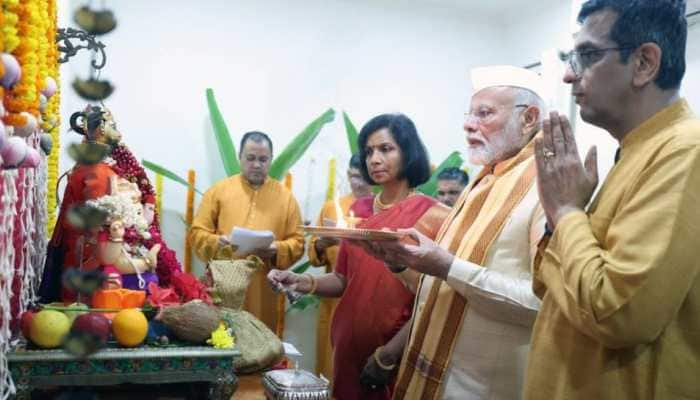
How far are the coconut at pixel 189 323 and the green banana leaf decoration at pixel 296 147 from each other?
3349mm

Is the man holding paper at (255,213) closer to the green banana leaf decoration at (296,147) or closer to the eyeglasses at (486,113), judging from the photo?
the green banana leaf decoration at (296,147)

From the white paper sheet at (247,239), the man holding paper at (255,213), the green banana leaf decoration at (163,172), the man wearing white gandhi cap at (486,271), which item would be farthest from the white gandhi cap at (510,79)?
the green banana leaf decoration at (163,172)

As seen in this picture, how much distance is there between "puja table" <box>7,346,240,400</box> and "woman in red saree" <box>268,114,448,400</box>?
0.68 metres

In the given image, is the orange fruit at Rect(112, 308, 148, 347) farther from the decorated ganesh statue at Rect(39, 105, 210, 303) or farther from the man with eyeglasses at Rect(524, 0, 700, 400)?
the man with eyeglasses at Rect(524, 0, 700, 400)

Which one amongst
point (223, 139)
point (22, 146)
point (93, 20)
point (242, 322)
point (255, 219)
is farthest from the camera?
point (223, 139)

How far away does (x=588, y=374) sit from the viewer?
1097 mm

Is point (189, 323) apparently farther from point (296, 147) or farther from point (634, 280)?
point (296, 147)

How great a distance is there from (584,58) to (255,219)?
3.55 meters

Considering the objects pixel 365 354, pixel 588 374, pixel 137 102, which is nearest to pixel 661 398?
pixel 588 374

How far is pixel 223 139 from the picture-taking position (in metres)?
4.90

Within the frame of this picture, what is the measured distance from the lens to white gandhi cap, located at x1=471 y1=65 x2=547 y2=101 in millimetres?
1911

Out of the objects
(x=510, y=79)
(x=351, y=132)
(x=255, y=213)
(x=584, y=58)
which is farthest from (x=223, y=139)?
(x=584, y=58)

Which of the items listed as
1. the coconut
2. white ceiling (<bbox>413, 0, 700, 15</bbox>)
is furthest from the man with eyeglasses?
white ceiling (<bbox>413, 0, 700, 15</bbox>)

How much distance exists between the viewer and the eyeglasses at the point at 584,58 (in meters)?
1.14
